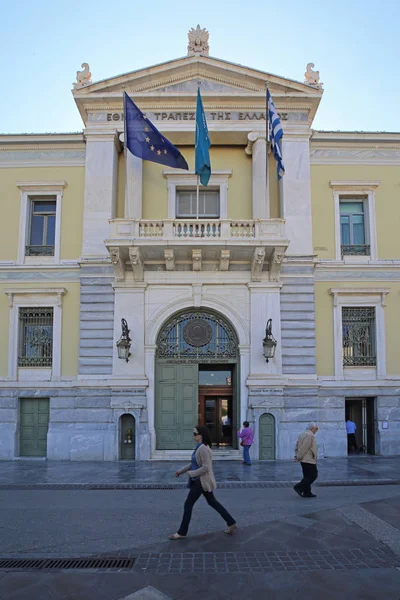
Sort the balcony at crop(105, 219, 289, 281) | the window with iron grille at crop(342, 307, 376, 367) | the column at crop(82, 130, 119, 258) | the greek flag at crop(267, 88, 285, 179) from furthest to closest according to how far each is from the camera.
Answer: the window with iron grille at crop(342, 307, 376, 367) → the column at crop(82, 130, 119, 258) → the balcony at crop(105, 219, 289, 281) → the greek flag at crop(267, 88, 285, 179)

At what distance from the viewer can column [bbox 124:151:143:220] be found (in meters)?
18.8

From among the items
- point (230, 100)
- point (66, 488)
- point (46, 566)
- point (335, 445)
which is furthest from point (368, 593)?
point (230, 100)

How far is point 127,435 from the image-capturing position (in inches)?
701

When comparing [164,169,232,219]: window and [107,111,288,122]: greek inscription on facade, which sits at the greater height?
[107,111,288,122]: greek inscription on facade

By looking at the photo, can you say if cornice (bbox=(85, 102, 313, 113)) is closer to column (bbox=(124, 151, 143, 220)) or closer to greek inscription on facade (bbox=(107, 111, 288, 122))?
greek inscription on facade (bbox=(107, 111, 288, 122))

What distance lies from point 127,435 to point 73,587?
1158cm

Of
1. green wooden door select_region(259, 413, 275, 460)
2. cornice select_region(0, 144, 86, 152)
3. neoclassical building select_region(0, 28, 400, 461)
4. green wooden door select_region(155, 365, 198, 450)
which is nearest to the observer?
green wooden door select_region(259, 413, 275, 460)

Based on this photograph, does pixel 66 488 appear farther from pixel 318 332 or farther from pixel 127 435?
pixel 318 332

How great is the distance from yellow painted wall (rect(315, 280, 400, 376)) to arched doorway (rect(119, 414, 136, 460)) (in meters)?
6.72

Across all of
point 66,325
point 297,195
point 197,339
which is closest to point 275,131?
point 297,195

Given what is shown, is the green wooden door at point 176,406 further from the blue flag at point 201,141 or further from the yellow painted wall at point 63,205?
the blue flag at point 201,141

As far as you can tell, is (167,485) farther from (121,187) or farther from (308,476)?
(121,187)

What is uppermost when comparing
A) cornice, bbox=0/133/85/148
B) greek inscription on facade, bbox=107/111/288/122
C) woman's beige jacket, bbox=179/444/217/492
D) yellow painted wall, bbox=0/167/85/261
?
Answer: greek inscription on facade, bbox=107/111/288/122

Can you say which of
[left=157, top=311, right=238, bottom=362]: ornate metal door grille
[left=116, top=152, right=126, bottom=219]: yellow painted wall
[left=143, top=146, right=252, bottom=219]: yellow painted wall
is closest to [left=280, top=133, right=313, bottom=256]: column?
[left=143, top=146, right=252, bottom=219]: yellow painted wall
